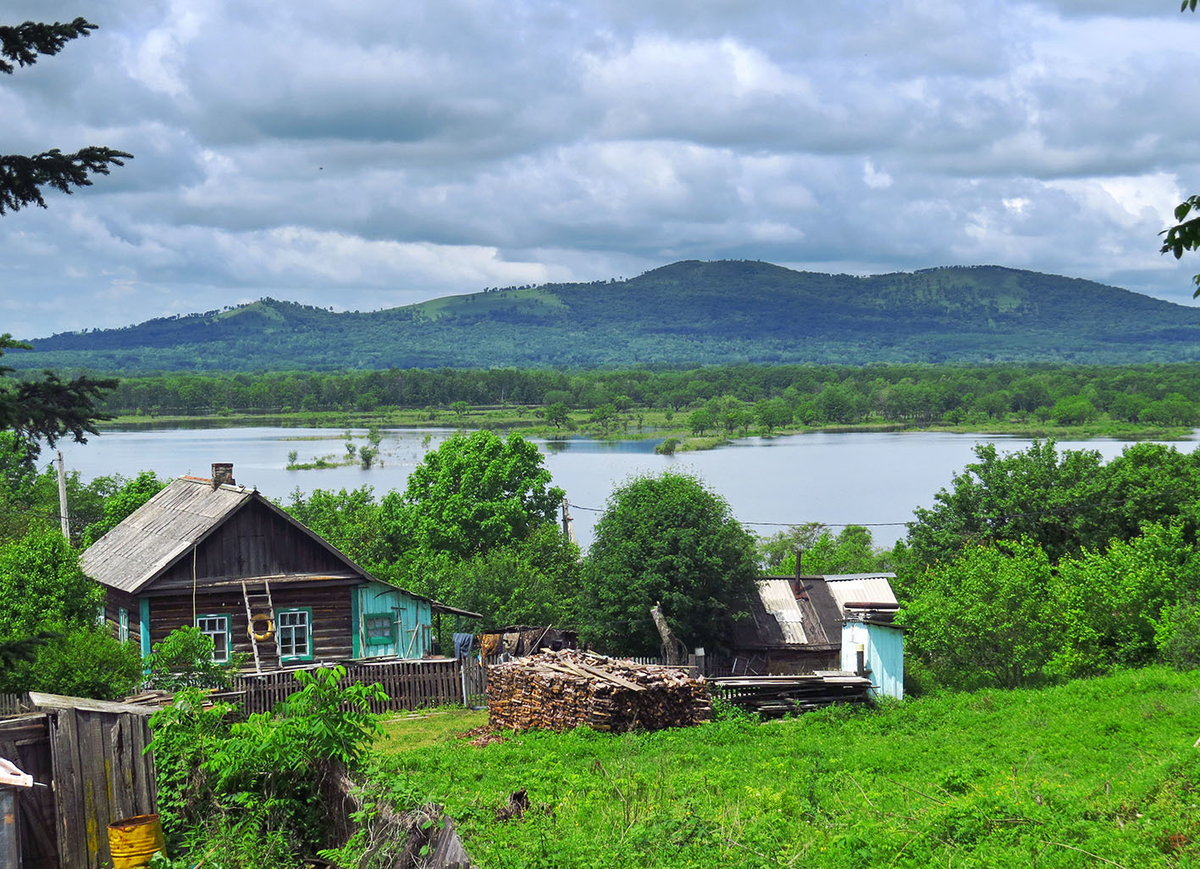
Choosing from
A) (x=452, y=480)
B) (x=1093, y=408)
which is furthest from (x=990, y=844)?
(x=1093, y=408)

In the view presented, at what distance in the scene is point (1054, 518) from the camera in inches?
1414

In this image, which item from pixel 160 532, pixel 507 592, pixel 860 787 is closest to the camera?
pixel 860 787

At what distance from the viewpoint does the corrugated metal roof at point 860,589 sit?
34.1 metres

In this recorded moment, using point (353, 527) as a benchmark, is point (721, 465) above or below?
above

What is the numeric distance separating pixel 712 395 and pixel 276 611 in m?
165

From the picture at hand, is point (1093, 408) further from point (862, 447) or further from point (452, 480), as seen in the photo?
point (452, 480)

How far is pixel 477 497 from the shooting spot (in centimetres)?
4806

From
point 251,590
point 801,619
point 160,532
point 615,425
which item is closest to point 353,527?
point 160,532

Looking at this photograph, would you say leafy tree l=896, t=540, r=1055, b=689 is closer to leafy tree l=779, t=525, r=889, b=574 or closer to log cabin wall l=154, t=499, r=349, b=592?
leafy tree l=779, t=525, r=889, b=574

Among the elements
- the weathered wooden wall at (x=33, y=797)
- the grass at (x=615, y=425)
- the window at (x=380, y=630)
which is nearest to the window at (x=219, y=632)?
the window at (x=380, y=630)

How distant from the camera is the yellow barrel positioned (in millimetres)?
8781

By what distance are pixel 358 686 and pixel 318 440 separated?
12566cm

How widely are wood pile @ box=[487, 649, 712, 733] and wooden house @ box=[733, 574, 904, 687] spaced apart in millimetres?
10647

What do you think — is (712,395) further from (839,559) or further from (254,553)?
(254,553)
